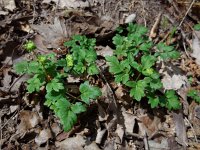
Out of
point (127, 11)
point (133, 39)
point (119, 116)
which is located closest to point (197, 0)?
point (127, 11)

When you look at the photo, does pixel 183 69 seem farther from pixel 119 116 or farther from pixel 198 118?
pixel 119 116

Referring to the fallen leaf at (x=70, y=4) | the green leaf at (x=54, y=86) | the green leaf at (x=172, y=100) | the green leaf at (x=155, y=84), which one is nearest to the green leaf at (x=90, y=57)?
the green leaf at (x=54, y=86)

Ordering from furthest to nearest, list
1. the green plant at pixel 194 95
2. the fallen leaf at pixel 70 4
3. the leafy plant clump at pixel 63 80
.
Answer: the fallen leaf at pixel 70 4, the green plant at pixel 194 95, the leafy plant clump at pixel 63 80

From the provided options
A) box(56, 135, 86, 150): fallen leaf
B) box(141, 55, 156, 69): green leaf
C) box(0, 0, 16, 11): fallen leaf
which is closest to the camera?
box(56, 135, 86, 150): fallen leaf

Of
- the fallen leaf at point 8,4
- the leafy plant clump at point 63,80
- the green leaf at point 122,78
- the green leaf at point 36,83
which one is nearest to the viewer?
the leafy plant clump at point 63,80

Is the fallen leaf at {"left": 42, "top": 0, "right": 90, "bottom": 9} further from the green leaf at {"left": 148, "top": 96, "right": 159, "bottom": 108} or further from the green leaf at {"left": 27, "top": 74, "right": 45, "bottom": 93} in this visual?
the green leaf at {"left": 148, "top": 96, "right": 159, "bottom": 108}

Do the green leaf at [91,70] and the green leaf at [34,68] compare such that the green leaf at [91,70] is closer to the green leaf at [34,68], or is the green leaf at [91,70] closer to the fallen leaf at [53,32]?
the green leaf at [34,68]

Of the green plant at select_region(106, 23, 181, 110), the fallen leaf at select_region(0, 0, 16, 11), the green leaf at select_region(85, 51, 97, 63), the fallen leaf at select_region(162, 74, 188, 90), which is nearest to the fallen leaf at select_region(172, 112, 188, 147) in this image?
the green plant at select_region(106, 23, 181, 110)

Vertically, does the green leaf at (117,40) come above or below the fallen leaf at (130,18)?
below
